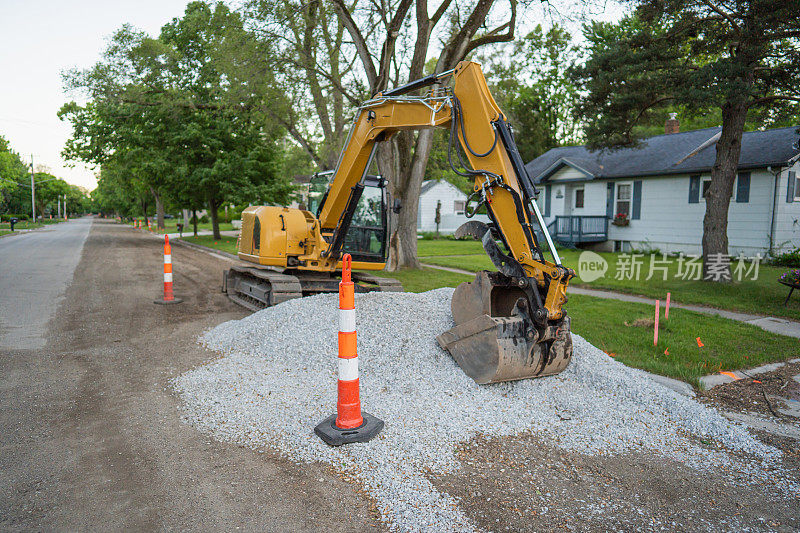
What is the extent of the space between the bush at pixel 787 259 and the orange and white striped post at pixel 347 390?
55.7 feet

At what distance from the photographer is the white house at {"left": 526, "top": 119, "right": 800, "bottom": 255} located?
1662cm

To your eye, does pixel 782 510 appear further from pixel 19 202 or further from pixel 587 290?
pixel 19 202

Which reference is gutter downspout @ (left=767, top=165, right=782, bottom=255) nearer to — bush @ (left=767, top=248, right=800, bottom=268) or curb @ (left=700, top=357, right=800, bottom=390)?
bush @ (left=767, top=248, right=800, bottom=268)

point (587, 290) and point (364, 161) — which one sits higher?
point (364, 161)

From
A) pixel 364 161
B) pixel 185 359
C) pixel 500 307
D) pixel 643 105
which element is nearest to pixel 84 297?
pixel 185 359

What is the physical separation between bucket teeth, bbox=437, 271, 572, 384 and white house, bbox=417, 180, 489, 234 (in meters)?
31.6

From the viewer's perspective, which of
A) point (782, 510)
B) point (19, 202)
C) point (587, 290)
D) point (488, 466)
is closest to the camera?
point (782, 510)

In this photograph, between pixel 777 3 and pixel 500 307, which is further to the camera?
pixel 777 3

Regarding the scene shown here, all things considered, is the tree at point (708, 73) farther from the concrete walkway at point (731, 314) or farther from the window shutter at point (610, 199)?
the window shutter at point (610, 199)

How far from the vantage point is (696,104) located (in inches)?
421

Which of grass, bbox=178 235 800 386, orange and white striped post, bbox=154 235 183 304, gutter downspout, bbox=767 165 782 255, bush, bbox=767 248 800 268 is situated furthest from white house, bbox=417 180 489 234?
orange and white striped post, bbox=154 235 183 304

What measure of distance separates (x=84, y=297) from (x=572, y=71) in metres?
12.3

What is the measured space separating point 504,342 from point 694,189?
686 inches

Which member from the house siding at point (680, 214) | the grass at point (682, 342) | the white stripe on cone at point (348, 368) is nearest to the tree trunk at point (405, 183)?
the grass at point (682, 342)
